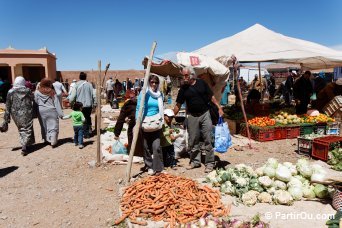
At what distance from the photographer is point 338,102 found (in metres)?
9.40

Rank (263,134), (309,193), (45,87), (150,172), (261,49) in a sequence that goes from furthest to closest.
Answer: (261,49) < (263,134) < (45,87) < (150,172) < (309,193)

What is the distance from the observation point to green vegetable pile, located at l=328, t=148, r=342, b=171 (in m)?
5.73

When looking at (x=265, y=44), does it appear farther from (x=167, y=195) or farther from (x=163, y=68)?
(x=167, y=195)

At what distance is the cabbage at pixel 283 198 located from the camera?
4.10m

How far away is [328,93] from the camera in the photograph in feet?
34.8

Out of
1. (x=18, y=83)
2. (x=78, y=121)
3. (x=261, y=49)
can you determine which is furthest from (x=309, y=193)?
(x=18, y=83)

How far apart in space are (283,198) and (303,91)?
6.63 m

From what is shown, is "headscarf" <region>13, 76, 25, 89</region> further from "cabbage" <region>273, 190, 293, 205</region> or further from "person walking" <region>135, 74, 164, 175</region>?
"cabbage" <region>273, 190, 293, 205</region>

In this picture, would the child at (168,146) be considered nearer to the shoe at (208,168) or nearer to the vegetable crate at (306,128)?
the shoe at (208,168)

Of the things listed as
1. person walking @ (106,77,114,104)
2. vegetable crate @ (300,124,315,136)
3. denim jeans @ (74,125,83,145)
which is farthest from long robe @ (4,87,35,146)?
person walking @ (106,77,114,104)

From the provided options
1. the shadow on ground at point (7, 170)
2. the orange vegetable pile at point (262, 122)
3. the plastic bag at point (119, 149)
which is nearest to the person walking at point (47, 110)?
the shadow on ground at point (7, 170)

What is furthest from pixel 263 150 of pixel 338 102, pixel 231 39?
pixel 231 39

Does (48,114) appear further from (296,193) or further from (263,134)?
(296,193)

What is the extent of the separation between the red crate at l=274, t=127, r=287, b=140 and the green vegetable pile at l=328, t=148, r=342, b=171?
2.23 meters
